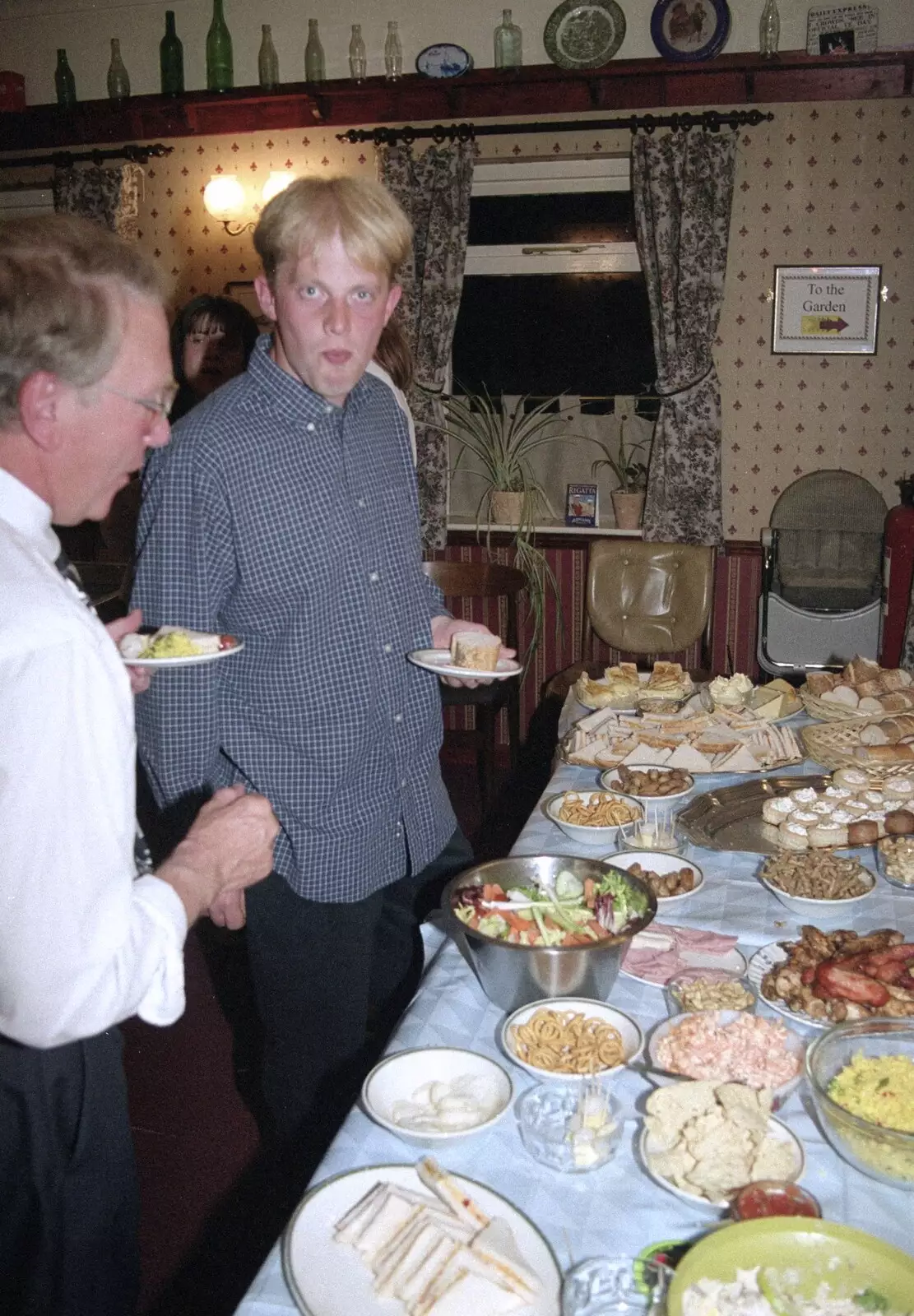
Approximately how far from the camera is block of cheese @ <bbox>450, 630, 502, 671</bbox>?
192 cm

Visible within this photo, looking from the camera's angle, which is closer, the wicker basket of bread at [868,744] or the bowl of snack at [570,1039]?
the bowl of snack at [570,1039]

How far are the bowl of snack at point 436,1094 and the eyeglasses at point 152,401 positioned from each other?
777 mm

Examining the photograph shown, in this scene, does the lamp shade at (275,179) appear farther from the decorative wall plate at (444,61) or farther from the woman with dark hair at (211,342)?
the woman with dark hair at (211,342)

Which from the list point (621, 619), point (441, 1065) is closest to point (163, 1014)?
point (441, 1065)

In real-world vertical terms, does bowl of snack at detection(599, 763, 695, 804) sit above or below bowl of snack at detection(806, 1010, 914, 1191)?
below

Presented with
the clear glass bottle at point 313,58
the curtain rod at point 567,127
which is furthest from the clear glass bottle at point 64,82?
the curtain rod at point 567,127

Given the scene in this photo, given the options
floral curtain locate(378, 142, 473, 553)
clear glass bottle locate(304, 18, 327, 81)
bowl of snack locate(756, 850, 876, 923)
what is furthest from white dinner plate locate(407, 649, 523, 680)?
clear glass bottle locate(304, 18, 327, 81)

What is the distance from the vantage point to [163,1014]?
110cm

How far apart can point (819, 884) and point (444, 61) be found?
4.71 meters

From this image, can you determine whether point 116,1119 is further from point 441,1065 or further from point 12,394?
point 12,394

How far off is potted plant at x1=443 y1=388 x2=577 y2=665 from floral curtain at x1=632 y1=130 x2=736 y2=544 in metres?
0.57


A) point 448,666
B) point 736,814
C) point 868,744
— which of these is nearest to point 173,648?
point 448,666

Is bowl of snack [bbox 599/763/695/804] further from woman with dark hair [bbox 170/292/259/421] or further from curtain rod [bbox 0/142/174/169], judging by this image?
curtain rod [bbox 0/142/174/169]

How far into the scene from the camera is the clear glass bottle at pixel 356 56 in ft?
17.2
